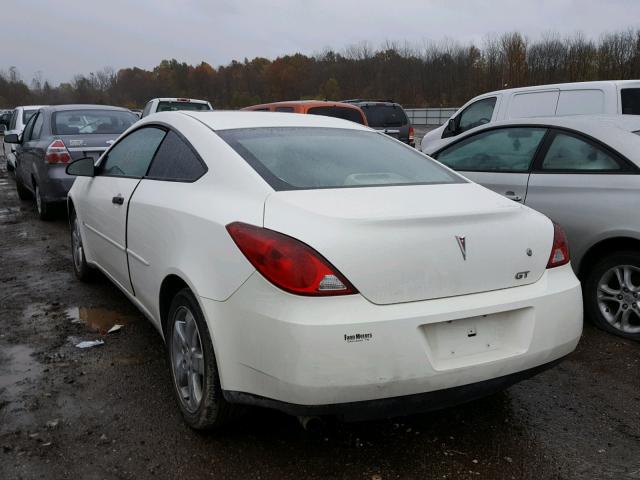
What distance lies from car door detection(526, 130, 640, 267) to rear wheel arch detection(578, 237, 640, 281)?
6cm

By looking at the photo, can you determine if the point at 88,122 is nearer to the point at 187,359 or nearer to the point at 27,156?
the point at 27,156

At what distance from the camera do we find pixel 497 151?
203 inches

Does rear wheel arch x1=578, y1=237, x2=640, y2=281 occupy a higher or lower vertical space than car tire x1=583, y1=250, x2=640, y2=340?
higher

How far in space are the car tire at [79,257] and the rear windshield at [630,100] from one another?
21.5 feet

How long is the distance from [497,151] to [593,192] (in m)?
1.12

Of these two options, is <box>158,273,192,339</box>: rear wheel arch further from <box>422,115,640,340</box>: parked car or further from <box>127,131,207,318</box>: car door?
<box>422,115,640,340</box>: parked car

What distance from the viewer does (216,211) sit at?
2613 mm

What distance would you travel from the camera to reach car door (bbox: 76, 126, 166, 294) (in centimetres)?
369

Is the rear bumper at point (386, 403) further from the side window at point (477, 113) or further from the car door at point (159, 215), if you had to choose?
the side window at point (477, 113)

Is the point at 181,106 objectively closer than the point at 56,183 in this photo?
No

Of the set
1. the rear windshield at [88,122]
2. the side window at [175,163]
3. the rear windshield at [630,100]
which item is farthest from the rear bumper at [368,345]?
the rear windshield at [88,122]

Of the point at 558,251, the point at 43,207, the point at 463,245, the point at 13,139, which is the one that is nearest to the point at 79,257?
the point at 43,207

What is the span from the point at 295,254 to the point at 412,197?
0.71 m

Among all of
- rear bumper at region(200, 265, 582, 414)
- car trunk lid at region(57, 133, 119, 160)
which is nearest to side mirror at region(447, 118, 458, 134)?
car trunk lid at region(57, 133, 119, 160)
